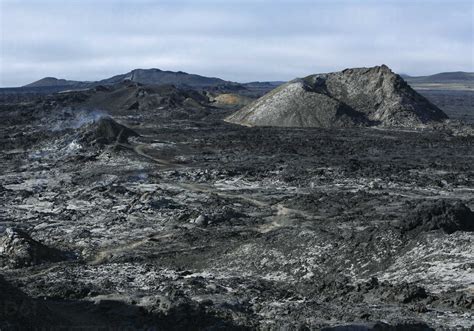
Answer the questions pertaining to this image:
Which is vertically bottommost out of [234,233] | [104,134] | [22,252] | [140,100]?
[234,233]

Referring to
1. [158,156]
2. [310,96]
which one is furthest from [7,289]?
[310,96]

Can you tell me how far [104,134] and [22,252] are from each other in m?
23.8

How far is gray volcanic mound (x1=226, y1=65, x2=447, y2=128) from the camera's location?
56.2m

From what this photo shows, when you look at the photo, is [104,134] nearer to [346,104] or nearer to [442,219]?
[346,104]

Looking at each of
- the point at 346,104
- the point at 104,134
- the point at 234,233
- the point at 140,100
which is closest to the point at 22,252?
the point at 234,233

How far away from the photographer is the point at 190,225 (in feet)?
72.7

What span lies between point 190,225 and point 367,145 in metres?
23.0

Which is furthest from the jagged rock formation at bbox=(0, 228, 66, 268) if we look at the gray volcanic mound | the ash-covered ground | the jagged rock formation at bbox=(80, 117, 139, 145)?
the gray volcanic mound

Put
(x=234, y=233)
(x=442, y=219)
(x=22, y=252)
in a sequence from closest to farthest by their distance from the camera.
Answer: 1. (x=442, y=219)
2. (x=22, y=252)
3. (x=234, y=233)

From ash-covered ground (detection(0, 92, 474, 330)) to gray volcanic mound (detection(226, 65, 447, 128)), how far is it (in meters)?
12.8

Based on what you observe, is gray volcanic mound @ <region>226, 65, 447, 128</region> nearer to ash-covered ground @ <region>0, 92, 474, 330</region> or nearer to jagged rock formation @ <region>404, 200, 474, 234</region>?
ash-covered ground @ <region>0, 92, 474, 330</region>

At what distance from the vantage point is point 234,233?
68.6 ft

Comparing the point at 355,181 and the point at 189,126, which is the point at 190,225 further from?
the point at 189,126

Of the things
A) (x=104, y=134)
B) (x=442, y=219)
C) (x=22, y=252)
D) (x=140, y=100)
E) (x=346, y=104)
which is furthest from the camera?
(x=140, y=100)
